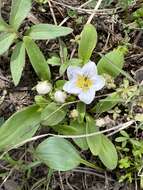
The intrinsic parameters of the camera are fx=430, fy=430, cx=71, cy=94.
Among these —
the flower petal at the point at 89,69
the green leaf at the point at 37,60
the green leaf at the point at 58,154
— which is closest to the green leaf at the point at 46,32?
the green leaf at the point at 37,60

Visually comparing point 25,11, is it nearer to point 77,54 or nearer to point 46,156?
point 77,54

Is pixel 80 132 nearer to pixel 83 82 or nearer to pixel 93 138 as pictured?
pixel 93 138

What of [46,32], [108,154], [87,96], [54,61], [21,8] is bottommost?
[108,154]

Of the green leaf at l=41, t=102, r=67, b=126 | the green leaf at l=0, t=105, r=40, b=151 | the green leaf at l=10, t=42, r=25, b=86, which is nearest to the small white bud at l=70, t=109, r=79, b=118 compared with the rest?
the green leaf at l=41, t=102, r=67, b=126

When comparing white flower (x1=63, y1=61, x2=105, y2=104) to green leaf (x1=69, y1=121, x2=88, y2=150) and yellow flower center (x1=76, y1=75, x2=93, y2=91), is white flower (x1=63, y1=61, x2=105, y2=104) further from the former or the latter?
green leaf (x1=69, y1=121, x2=88, y2=150)

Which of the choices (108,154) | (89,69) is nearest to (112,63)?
(89,69)

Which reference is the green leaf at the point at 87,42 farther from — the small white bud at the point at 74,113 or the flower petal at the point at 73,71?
the small white bud at the point at 74,113

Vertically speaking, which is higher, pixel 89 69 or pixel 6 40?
pixel 6 40
